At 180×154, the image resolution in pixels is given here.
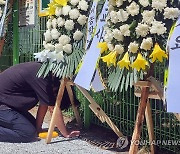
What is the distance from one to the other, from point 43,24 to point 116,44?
3906 mm

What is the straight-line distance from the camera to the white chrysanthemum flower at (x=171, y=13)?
3435 millimetres

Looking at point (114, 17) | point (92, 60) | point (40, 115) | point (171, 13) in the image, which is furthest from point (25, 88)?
point (171, 13)

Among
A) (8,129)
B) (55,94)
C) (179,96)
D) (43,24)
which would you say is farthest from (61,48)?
(43,24)

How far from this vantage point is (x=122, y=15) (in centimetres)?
359

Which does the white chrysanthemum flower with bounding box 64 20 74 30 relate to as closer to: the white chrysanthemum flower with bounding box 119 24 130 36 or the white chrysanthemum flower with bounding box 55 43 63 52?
the white chrysanthemum flower with bounding box 55 43 63 52

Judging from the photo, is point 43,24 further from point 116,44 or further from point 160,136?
point 116,44

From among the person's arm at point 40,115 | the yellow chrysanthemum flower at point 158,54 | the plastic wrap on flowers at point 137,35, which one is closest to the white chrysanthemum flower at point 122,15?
the plastic wrap on flowers at point 137,35

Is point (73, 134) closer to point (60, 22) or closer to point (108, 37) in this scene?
point (60, 22)

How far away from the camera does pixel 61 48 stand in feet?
16.3

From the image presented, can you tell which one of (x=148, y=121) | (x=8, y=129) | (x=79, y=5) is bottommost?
(x=8, y=129)

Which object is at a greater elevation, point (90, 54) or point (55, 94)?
point (90, 54)

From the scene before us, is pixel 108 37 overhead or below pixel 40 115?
overhead

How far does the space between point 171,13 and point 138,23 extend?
0.87ft

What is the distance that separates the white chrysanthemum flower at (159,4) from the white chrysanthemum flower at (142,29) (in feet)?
0.52
